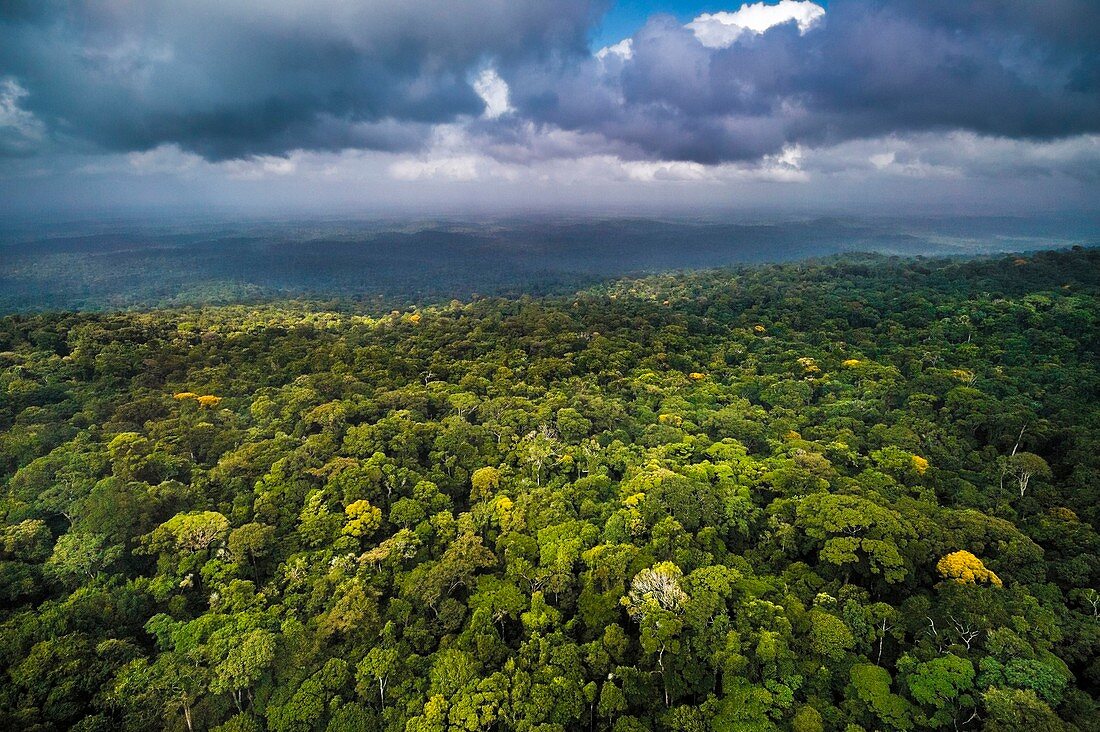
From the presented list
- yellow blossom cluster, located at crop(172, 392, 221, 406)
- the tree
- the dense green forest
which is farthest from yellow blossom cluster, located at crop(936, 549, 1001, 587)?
yellow blossom cluster, located at crop(172, 392, 221, 406)

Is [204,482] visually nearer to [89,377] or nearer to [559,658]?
[559,658]

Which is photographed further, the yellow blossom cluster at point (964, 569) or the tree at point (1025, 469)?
the tree at point (1025, 469)

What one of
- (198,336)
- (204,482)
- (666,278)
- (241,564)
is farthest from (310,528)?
(666,278)

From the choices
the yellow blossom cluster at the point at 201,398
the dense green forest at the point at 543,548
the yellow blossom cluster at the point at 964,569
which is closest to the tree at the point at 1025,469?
the dense green forest at the point at 543,548

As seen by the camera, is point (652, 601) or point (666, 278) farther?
point (666, 278)

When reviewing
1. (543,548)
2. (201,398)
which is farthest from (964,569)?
(201,398)

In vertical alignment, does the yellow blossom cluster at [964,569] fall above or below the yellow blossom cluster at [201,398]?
below

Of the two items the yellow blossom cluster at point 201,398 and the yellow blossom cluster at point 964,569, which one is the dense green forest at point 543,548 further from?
the yellow blossom cluster at point 201,398

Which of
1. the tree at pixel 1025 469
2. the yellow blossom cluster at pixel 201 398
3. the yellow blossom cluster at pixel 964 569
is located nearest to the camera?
the yellow blossom cluster at pixel 964 569
